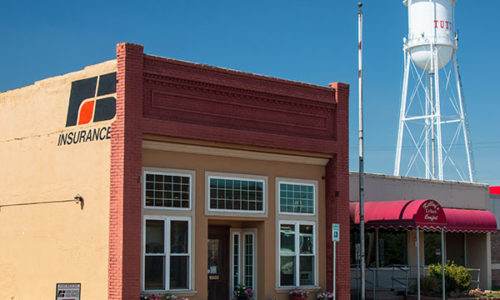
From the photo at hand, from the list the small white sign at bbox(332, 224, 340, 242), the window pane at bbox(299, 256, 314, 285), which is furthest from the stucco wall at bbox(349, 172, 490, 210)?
the small white sign at bbox(332, 224, 340, 242)

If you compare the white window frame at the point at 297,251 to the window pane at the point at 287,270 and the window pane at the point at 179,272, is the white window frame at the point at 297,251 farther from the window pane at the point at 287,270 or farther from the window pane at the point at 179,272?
the window pane at the point at 179,272

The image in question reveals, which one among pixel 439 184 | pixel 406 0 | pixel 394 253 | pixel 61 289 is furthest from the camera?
pixel 406 0

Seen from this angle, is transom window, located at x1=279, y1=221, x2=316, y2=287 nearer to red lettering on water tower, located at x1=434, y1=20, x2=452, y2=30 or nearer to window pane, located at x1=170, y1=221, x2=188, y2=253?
window pane, located at x1=170, y1=221, x2=188, y2=253

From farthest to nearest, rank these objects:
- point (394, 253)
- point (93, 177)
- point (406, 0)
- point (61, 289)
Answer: point (406, 0), point (394, 253), point (93, 177), point (61, 289)

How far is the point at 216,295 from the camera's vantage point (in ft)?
71.5

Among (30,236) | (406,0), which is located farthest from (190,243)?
(406,0)

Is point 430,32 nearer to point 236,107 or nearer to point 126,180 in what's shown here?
point 236,107

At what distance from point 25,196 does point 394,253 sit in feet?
50.7

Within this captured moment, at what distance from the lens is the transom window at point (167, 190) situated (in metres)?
19.6

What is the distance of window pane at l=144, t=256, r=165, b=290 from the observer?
1927cm

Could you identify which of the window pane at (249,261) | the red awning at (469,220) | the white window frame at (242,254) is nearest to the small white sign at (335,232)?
the white window frame at (242,254)

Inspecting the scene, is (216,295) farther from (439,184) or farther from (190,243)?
(439,184)

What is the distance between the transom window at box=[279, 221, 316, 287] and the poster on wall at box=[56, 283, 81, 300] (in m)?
8.35

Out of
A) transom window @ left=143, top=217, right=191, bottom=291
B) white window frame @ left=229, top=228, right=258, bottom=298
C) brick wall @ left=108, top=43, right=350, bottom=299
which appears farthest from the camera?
white window frame @ left=229, top=228, right=258, bottom=298
